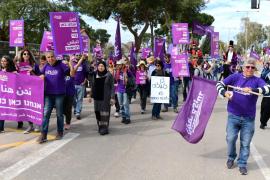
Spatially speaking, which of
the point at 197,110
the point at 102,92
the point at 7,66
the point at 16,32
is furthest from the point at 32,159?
the point at 16,32

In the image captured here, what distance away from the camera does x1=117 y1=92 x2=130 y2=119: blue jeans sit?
11.2 m

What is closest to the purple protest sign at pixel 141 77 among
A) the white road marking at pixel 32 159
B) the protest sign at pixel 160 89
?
the protest sign at pixel 160 89

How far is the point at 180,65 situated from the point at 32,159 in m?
8.47

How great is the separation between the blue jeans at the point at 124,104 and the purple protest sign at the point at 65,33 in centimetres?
199

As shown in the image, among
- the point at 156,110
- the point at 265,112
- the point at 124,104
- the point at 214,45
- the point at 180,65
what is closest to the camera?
the point at 265,112

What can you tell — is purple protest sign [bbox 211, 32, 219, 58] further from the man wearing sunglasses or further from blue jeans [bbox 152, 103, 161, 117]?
the man wearing sunglasses

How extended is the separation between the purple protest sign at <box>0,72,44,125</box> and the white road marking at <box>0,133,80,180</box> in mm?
646

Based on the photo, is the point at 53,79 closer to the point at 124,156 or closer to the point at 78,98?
the point at 124,156

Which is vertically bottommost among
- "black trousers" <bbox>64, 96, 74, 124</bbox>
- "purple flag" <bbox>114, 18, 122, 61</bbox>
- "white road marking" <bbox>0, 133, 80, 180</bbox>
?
"white road marking" <bbox>0, 133, 80, 180</bbox>

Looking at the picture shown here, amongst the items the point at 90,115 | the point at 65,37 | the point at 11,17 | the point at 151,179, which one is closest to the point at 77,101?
the point at 90,115

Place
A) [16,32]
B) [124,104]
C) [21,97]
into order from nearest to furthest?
[21,97], [124,104], [16,32]

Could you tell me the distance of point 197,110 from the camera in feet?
23.6

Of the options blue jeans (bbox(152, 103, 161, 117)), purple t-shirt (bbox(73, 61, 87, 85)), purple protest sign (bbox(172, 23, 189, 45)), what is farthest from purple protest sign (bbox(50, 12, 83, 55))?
purple protest sign (bbox(172, 23, 189, 45))

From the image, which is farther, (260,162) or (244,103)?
(260,162)
